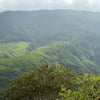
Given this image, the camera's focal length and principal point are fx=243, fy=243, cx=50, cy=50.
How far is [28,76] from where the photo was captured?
45156 millimetres

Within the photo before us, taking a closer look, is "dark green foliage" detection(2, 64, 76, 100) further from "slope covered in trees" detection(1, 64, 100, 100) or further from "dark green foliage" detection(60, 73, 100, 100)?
"dark green foliage" detection(60, 73, 100, 100)

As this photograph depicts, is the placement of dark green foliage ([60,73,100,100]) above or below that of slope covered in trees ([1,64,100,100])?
above

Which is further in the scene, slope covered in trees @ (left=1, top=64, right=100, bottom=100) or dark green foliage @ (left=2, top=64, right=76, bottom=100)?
dark green foliage @ (left=2, top=64, right=76, bottom=100)

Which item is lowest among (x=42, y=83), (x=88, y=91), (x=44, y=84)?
(x=44, y=84)

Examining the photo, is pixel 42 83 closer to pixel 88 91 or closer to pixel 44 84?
pixel 44 84

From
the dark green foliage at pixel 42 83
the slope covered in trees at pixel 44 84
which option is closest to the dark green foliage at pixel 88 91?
the slope covered in trees at pixel 44 84

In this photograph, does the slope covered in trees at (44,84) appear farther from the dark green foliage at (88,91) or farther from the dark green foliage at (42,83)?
the dark green foliage at (88,91)

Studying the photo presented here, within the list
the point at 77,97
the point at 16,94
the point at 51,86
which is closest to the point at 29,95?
the point at 16,94

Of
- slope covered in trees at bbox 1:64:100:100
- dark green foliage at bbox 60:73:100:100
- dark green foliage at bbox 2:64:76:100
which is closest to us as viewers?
dark green foliage at bbox 60:73:100:100

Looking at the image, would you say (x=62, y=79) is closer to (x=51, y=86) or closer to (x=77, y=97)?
(x=51, y=86)

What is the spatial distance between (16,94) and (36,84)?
19.3 feet

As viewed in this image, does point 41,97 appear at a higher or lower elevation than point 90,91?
lower

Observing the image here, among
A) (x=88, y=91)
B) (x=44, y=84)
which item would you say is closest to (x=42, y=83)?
(x=44, y=84)

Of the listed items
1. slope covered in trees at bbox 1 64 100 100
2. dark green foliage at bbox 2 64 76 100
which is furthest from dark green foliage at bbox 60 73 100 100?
dark green foliage at bbox 2 64 76 100
